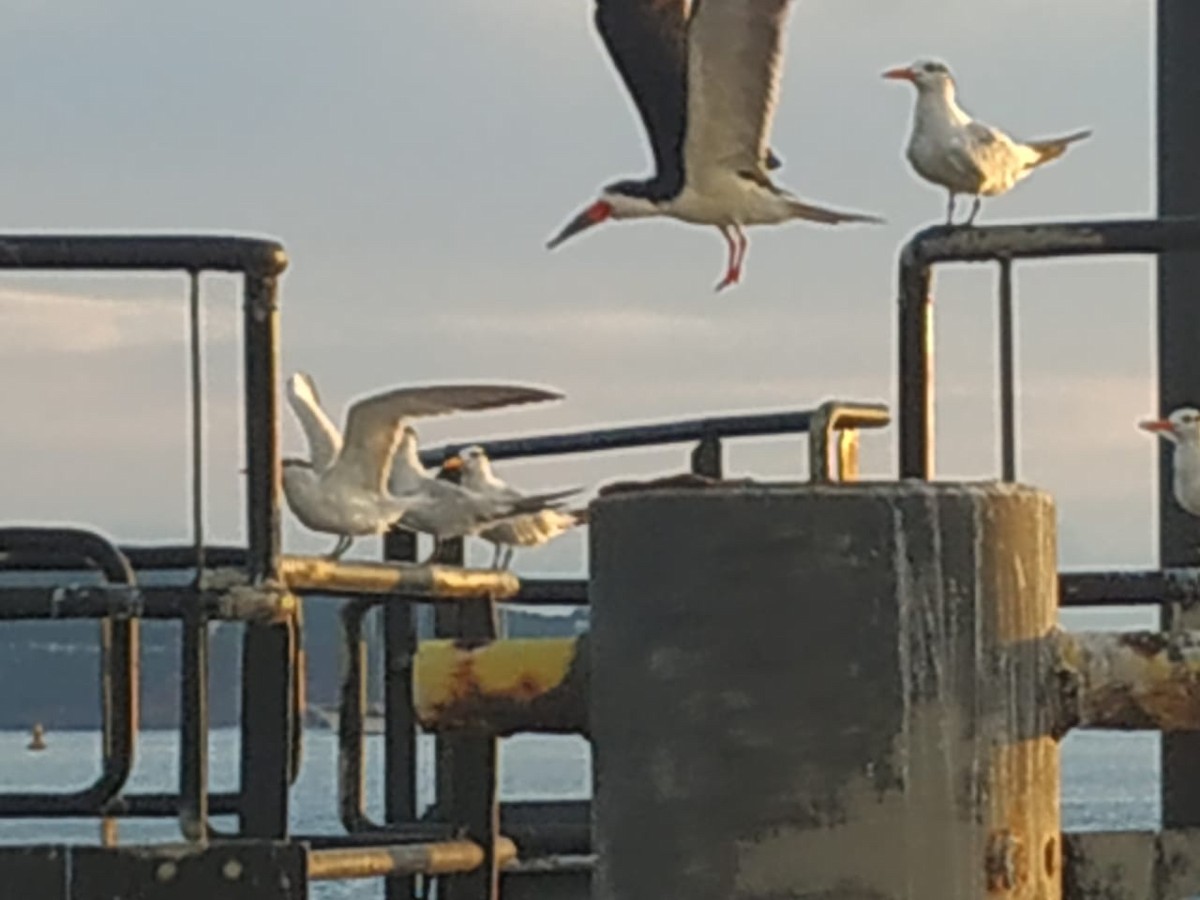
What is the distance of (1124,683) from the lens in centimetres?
347

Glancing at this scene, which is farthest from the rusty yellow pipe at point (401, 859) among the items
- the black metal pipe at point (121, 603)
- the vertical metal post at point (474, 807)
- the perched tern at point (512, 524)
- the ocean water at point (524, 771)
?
the ocean water at point (524, 771)

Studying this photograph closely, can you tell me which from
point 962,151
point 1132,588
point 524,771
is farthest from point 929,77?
point 524,771

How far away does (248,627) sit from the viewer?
5.45 m

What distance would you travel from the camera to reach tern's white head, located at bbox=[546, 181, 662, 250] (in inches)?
323

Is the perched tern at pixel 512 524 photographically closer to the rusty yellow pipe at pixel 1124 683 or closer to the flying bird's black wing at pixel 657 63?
the flying bird's black wing at pixel 657 63

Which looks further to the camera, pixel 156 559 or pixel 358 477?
pixel 358 477

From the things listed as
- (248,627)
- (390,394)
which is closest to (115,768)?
(248,627)

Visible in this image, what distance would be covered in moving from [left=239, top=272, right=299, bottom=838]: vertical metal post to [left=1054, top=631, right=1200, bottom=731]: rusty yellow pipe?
2065 mm

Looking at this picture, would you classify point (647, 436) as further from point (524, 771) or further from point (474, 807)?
point (524, 771)

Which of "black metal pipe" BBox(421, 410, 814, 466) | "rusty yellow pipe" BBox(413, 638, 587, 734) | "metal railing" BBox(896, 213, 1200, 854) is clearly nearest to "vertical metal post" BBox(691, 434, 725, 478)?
"black metal pipe" BBox(421, 410, 814, 466)

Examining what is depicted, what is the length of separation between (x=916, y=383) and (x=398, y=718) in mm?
3123

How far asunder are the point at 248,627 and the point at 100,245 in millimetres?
632

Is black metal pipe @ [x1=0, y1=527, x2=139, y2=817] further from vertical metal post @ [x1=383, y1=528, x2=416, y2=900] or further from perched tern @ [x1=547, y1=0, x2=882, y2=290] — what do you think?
perched tern @ [x1=547, y1=0, x2=882, y2=290]

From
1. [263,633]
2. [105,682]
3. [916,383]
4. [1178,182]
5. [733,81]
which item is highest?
[733,81]
